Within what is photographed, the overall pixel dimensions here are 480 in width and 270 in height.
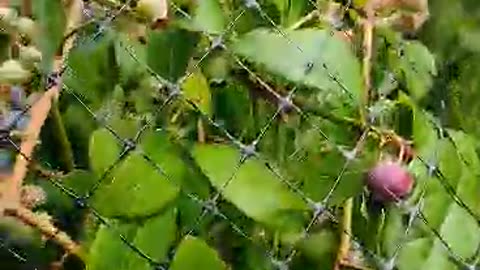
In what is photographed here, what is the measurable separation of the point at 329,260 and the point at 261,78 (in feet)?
0.24

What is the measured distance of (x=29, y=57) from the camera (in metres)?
0.38

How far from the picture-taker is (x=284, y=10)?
1.33ft

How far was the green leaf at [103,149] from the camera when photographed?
0.37m

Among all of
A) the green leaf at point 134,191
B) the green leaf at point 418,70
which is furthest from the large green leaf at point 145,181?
the green leaf at point 418,70

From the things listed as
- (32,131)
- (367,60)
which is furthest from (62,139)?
(367,60)

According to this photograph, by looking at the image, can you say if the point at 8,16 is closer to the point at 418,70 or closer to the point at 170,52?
the point at 170,52

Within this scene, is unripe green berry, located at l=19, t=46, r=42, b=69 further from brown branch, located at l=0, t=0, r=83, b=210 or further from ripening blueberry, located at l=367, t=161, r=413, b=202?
ripening blueberry, located at l=367, t=161, r=413, b=202

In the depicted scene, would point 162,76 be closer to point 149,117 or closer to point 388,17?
point 149,117

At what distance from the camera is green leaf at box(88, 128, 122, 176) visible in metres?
0.37

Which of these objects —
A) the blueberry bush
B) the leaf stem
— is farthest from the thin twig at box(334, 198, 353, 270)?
the leaf stem

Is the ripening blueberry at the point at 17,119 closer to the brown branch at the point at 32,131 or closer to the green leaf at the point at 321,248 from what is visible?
the brown branch at the point at 32,131

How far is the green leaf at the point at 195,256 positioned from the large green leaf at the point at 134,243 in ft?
0.04

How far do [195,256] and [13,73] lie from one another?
93 mm

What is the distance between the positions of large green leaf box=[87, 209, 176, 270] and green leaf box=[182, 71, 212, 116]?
40mm
